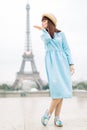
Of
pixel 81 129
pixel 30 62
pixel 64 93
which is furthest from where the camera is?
pixel 30 62

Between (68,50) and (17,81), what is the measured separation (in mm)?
55414

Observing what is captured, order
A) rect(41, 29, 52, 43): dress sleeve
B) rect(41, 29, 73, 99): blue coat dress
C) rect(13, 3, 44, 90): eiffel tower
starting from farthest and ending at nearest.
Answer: rect(13, 3, 44, 90): eiffel tower
rect(41, 29, 52, 43): dress sleeve
rect(41, 29, 73, 99): blue coat dress

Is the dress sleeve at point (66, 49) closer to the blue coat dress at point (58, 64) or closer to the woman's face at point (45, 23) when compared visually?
the blue coat dress at point (58, 64)

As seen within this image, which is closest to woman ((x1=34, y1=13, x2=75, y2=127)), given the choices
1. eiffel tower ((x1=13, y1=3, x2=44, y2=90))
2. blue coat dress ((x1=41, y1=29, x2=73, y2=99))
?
blue coat dress ((x1=41, y1=29, x2=73, y2=99))

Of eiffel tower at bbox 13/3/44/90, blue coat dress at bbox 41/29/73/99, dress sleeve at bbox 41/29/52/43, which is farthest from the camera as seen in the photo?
eiffel tower at bbox 13/3/44/90

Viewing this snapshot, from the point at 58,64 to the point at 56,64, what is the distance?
0.02 metres

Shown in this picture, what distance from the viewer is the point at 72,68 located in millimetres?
4691

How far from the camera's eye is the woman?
15.1 feet

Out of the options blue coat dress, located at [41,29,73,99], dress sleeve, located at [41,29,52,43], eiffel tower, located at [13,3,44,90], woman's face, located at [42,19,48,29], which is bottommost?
eiffel tower, located at [13,3,44,90]

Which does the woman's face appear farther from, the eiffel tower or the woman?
the eiffel tower

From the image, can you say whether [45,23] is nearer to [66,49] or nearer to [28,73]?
[66,49]

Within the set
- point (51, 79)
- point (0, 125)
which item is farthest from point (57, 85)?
point (0, 125)

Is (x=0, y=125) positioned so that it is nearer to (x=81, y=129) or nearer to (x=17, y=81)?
(x=81, y=129)

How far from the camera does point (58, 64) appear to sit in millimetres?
4656
